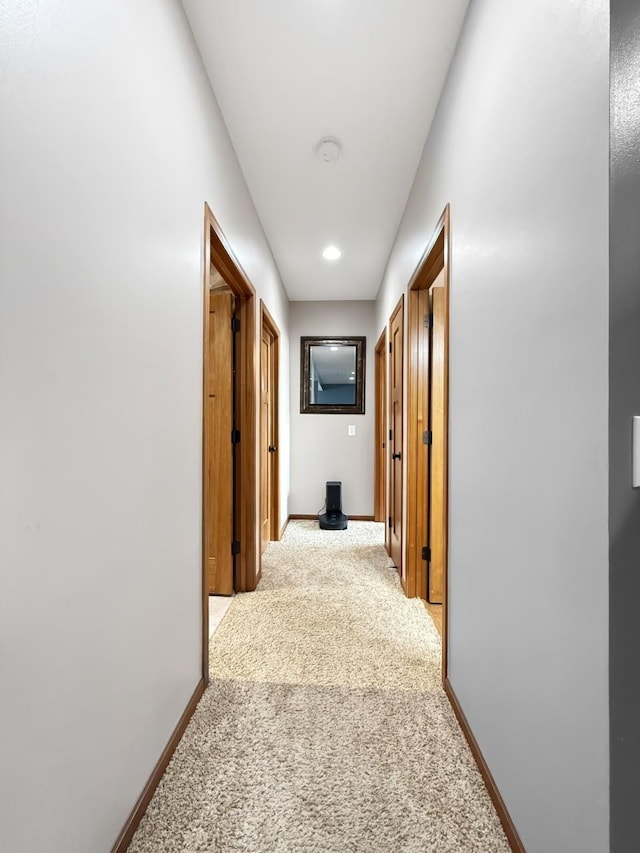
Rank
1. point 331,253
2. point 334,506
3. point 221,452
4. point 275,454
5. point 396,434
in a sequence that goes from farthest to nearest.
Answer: point 334,506
point 275,454
point 331,253
point 396,434
point 221,452

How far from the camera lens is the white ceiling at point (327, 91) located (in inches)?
64.4

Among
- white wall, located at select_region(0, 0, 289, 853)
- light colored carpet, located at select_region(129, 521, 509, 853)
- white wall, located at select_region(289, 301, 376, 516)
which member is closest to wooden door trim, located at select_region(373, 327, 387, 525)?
white wall, located at select_region(289, 301, 376, 516)

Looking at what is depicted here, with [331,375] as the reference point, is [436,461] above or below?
below

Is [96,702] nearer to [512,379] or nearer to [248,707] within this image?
[248,707]

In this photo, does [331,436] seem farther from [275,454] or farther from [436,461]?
[436,461]

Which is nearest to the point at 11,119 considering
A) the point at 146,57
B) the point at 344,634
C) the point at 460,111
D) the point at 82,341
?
the point at 82,341

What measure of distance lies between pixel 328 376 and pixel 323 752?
414 cm

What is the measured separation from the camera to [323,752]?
60.1 inches

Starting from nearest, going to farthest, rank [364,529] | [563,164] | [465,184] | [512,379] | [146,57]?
[563,164]
[512,379]
[146,57]
[465,184]
[364,529]

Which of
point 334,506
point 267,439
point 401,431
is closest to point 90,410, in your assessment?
point 401,431

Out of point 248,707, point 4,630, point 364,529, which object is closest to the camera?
point 4,630

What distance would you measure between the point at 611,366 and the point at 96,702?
127cm

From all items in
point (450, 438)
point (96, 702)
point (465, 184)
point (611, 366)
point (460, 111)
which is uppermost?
point (460, 111)

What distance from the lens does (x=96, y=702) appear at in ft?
3.43
